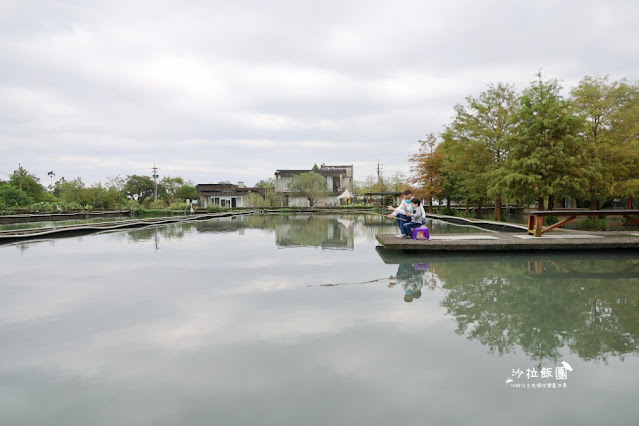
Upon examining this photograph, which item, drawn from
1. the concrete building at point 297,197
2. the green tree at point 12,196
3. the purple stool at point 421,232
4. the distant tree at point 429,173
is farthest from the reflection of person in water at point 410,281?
the green tree at point 12,196

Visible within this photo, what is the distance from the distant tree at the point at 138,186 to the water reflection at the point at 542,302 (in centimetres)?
6530

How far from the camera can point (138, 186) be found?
66.1 metres

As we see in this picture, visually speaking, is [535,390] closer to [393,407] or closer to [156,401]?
[393,407]

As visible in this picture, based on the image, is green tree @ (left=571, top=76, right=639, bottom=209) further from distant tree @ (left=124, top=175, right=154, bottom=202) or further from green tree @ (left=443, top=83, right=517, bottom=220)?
distant tree @ (left=124, top=175, right=154, bottom=202)

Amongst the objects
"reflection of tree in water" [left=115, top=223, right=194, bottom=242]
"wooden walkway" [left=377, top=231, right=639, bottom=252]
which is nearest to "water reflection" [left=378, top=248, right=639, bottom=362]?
"wooden walkway" [left=377, top=231, right=639, bottom=252]

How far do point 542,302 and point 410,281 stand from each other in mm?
2118

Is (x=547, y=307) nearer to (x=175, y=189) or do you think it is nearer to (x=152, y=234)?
(x=152, y=234)

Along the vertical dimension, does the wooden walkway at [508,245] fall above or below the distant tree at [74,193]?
below

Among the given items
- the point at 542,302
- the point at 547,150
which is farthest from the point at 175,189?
the point at 542,302

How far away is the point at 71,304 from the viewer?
559 centimetres

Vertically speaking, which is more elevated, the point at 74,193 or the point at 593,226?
the point at 74,193

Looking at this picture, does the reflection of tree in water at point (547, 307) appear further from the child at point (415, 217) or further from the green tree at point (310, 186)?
the green tree at point (310, 186)

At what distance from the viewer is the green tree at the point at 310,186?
53.9 m

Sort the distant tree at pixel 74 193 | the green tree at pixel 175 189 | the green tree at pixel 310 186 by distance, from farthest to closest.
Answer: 1. the green tree at pixel 175 189
2. the green tree at pixel 310 186
3. the distant tree at pixel 74 193
